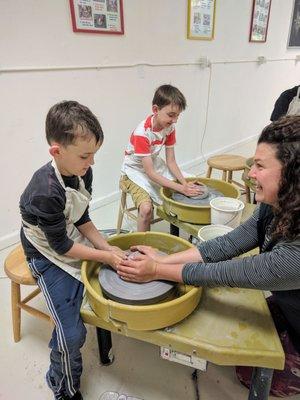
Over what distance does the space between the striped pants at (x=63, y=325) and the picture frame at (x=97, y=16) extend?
5.61ft

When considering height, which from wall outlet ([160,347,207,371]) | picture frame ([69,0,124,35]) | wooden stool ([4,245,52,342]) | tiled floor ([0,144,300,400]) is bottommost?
tiled floor ([0,144,300,400])

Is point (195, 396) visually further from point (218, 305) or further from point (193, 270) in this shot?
point (193, 270)

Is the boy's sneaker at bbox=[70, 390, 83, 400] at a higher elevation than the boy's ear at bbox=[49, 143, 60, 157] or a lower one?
lower

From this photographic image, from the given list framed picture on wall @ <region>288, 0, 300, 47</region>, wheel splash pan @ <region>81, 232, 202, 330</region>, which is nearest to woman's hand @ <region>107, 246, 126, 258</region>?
wheel splash pan @ <region>81, 232, 202, 330</region>

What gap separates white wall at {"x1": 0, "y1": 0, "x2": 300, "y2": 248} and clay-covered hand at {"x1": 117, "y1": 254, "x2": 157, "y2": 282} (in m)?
1.41

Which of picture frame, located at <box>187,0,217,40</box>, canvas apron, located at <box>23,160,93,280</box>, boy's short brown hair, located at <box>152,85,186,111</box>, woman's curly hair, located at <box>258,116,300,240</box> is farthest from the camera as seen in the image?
picture frame, located at <box>187,0,217,40</box>

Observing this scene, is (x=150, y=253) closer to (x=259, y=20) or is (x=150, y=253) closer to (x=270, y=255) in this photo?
(x=270, y=255)

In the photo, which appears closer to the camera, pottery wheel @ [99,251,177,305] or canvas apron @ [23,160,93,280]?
pottery wheel @ [99,251,177,305]

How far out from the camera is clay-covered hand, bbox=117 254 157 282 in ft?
3.09

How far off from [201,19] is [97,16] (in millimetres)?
1289

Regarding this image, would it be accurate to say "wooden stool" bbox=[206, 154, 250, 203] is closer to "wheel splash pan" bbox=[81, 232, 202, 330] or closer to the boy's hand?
the boy's hand

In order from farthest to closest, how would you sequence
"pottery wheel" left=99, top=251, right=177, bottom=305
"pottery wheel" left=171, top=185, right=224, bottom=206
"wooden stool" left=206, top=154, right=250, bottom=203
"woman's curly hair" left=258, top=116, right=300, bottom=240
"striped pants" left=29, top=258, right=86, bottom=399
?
"wooden stool" left=206, top=154, right=250, bottom=203
"pottery wheel" left=171, top=185, right=224, bottom=206
"striped pants" left=29, top=258, right=86, bottom=399
"pottery wheel" left=99, top=251, right=177, bottom=305
"woman's curly hair" left=258, top=116, right=300, bottom=240

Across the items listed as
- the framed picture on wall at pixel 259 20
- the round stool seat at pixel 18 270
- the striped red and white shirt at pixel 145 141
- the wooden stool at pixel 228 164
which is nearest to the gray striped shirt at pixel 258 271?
the round stool seat at pixel 18 270

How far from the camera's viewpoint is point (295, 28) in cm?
444
